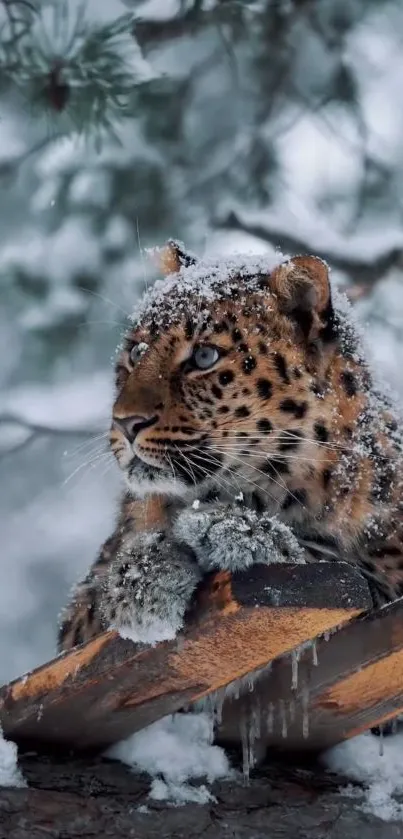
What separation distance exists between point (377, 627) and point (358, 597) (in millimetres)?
206

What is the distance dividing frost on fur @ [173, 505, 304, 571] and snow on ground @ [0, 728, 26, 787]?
491 mm

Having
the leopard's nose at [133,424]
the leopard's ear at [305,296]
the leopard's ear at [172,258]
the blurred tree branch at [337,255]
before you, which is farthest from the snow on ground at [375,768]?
the blurred tree branch at [337,255]

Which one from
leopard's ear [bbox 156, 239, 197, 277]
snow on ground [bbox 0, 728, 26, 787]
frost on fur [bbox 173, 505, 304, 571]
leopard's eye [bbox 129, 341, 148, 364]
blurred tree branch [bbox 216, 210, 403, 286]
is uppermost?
blurred tree branch [bbox 216, 210, 403, 286]

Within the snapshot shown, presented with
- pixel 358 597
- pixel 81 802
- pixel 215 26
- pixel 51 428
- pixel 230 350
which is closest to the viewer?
pixel 358 597

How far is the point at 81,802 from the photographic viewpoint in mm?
1866

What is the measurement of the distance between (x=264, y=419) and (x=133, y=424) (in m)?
0.26

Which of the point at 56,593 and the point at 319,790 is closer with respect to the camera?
the point at 319,790

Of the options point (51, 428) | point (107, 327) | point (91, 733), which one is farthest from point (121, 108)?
point (91, 733)

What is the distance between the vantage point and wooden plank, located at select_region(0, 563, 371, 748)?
155 centimetres

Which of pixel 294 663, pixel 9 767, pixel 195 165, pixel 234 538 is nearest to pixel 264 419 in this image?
pixel 234 538

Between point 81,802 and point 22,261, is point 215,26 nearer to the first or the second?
point 22,261

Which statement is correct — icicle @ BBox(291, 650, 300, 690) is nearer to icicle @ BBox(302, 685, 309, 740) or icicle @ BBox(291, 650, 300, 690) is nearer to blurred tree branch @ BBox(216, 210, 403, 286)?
icicle @ BBox(302, 685, 309, 740)

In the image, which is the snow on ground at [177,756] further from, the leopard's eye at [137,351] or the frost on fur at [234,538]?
the leopard's eye at [137,351]

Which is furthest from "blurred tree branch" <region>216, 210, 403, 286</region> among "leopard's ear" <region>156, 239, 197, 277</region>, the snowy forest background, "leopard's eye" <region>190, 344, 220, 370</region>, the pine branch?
"leopard's eye" <region>190, 344, 220, 370</region>
